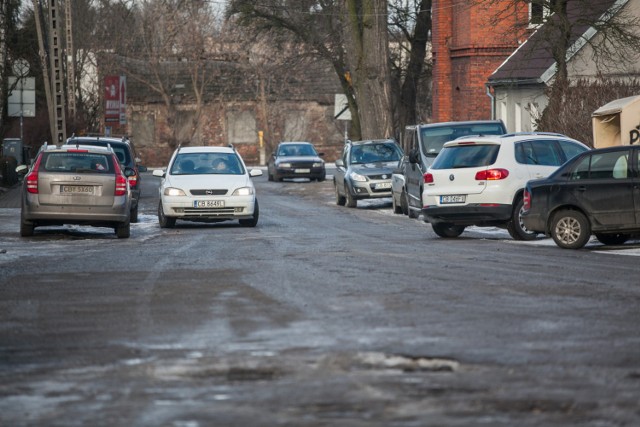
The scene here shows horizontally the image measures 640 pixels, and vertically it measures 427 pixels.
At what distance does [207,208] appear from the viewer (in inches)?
1022

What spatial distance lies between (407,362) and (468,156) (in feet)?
45.4

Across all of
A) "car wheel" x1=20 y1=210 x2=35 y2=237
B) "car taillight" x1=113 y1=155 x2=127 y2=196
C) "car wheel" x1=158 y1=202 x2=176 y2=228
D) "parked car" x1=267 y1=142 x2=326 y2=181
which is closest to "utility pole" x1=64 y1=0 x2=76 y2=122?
"parked car" x1=267 y1=142 x2=326 y2=181

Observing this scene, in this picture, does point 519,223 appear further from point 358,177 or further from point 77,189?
point 358,177

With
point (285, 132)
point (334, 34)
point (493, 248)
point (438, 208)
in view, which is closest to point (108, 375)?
point (493, 248)

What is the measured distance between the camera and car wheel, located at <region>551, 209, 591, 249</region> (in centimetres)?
1930

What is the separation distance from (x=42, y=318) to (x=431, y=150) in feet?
58.2

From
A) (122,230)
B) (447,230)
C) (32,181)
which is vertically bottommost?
(447,230)

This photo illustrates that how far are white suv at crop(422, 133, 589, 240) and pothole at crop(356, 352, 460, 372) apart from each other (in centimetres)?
1277

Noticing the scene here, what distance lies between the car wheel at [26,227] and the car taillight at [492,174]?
25.0ft

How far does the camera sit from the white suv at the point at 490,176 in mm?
21641

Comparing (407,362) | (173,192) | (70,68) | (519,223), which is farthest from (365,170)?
(70,68)

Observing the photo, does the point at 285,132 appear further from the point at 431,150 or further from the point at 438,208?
the point at 438,208

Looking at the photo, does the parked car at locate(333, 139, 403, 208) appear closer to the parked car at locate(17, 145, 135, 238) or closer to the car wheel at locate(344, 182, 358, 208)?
the car wheel at locate(344, 182, 358, 208)

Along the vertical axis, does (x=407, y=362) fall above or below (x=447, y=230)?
above
